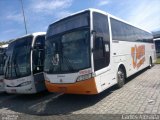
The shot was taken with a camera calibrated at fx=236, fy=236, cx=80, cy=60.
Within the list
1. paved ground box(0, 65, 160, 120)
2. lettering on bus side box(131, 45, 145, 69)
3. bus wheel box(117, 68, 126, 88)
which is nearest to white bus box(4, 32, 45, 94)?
paved ground box(0, 65, 160, 120)

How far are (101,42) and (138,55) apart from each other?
6110 mm

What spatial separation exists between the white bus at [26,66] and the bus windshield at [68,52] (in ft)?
4.36

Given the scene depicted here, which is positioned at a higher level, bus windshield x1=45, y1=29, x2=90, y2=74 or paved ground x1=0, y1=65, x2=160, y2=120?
bus windshield x1=45, y1=29, x2=90, y2=74

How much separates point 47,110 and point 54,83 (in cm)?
108

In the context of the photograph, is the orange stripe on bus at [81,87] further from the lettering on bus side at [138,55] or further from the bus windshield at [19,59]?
the lettering on bus side at [138,55]

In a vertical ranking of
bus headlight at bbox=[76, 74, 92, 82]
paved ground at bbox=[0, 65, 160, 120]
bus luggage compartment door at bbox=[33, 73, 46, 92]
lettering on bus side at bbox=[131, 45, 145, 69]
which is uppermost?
lettering on bus side at bbox=[131, 45, 145, 69]

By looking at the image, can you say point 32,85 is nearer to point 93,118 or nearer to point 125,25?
point 93,118

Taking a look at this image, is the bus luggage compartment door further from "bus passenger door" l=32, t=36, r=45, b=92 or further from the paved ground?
the paved ground

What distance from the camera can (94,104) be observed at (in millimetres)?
8453

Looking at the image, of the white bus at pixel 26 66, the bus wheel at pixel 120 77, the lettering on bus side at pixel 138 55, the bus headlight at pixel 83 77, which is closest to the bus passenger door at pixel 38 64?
the white bus at pixel 26 66

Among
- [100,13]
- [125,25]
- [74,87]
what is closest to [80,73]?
[74,87]

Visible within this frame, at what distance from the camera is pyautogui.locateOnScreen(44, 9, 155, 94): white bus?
8219 mm

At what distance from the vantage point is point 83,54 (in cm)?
831

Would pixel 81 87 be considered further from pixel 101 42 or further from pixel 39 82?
pixel 39 82
